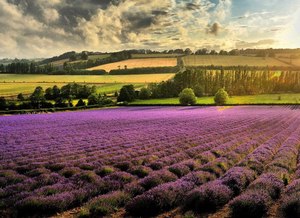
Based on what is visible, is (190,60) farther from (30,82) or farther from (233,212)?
(233,212)

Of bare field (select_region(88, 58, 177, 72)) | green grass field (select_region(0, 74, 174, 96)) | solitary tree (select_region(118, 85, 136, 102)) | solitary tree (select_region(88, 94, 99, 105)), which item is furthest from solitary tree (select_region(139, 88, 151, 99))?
bare field (select_region(88, 58, 177, 72))

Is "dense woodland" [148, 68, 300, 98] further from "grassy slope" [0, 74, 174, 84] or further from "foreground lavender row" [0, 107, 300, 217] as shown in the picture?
"foreground lavender row" [0, 107, 300, 217]

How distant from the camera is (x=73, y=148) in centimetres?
1677

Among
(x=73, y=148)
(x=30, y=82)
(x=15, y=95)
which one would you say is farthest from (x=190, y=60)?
(x=73, y=148)

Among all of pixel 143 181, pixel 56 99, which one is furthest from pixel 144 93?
pixel 143 181

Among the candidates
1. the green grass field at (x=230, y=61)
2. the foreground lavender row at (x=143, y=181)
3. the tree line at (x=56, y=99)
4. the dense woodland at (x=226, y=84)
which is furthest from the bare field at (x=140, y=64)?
the foreground lavender row at (x=143, y=181)

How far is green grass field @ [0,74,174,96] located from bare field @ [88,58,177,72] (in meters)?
11.2

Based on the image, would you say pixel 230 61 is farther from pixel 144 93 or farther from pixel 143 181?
pixel 143 181

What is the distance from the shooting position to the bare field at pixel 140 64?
141m

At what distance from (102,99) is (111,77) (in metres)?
47.9

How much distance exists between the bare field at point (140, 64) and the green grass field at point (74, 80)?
11.2 metres

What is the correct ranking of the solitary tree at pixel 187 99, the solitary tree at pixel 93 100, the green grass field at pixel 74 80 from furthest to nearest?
the green grass field at pixel 74 80
the solitary tree at pixel 187 99
the solitary tree at pixel 93 100

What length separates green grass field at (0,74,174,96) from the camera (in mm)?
100375

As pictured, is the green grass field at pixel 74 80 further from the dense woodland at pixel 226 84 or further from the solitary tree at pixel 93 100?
the solitary tree at pixel 93 100
